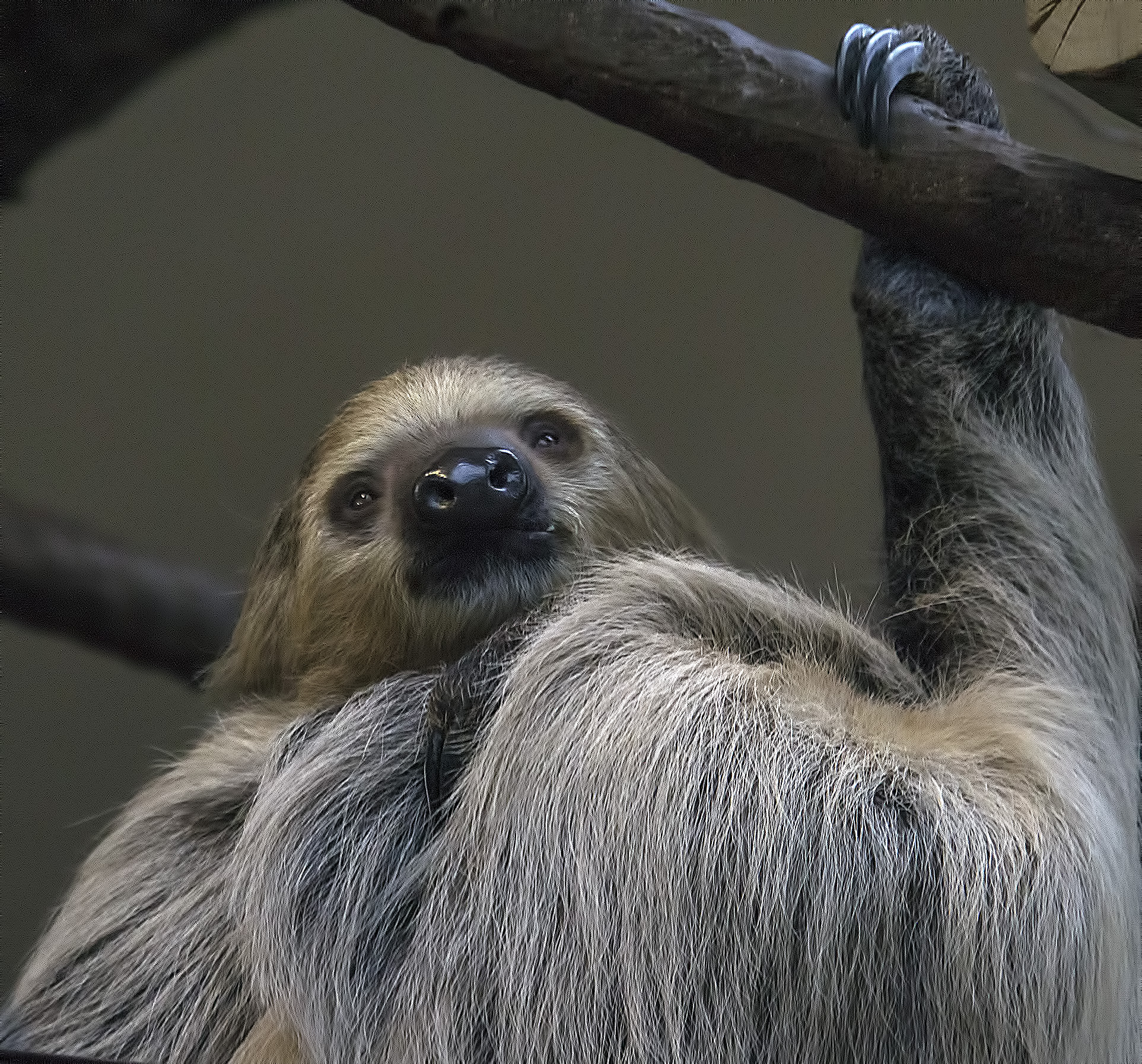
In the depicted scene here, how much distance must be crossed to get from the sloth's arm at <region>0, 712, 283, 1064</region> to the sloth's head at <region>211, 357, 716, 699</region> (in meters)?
0.32

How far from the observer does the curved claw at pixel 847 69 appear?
2221 mm

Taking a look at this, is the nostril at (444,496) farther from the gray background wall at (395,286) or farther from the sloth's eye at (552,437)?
the gray background wall at (395,286)

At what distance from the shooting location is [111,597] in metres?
4.11

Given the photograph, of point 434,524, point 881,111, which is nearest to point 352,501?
point 434,524

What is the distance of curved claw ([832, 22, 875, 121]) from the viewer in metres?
2.22

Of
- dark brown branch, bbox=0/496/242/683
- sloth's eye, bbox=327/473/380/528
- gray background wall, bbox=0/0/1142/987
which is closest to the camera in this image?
sloth's eye, bbox=327/473/380/528

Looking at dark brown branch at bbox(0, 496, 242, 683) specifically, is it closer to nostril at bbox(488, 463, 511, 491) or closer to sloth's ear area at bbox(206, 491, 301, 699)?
sloth's ear area at bbox(206, 491, 301, 699)

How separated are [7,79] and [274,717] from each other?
5.68 ft

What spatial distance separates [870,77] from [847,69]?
1.7 inches

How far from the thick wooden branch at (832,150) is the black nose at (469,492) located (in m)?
0.68

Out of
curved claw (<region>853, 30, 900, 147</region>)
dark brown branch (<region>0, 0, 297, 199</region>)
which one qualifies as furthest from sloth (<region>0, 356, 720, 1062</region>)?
dark brown branch (<region>0, 0, 297, 199</region>)

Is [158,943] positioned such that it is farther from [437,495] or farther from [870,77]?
[870,77]

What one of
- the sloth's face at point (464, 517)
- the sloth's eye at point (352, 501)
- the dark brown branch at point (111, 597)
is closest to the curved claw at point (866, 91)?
the sloth's face at point (464, 517)

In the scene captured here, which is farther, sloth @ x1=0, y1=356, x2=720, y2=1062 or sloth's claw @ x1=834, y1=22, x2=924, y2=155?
sloth @ x1=0, y1=356, x2=720, y2=1062
